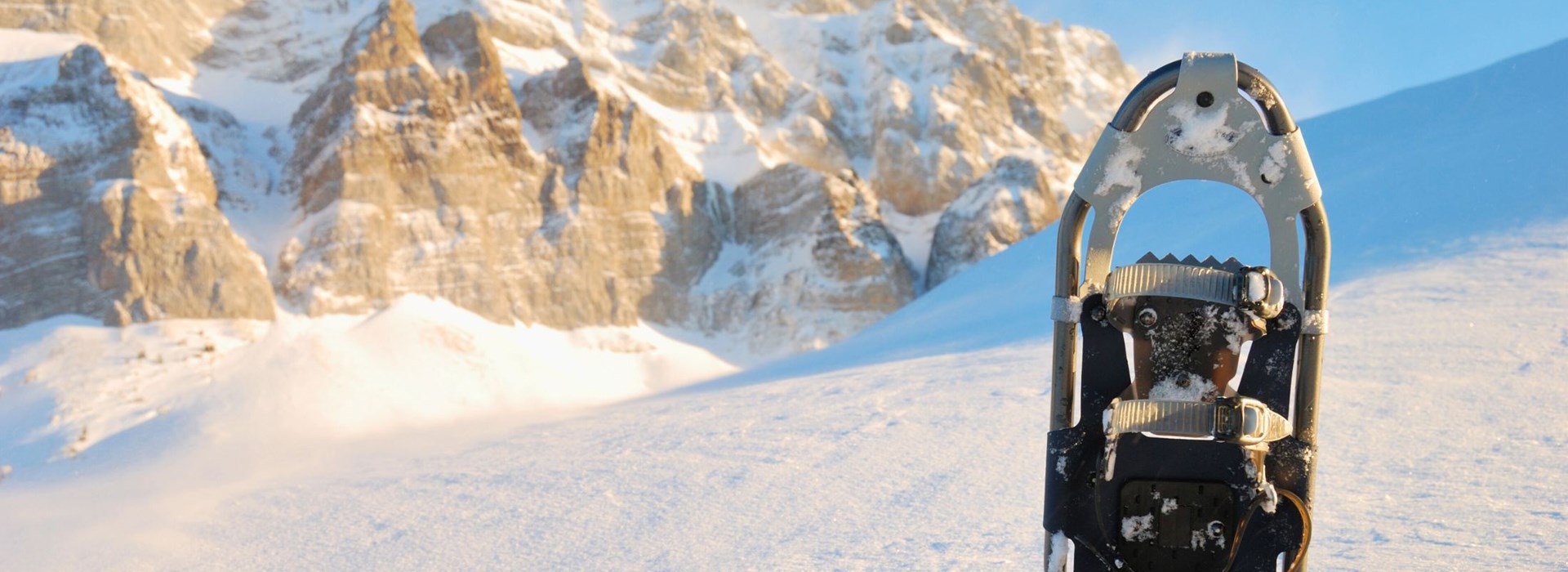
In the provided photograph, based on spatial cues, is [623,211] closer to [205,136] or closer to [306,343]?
[205,136]

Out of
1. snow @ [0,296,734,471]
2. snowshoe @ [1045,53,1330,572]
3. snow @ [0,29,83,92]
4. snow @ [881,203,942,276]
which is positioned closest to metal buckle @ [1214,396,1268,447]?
snowshoe @ [1045,53,1330,572]

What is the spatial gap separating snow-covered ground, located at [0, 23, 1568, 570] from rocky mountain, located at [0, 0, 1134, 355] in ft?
117

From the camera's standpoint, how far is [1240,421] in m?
1.69

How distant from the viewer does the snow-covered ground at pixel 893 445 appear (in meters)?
3.28

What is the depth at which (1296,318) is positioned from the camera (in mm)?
1843

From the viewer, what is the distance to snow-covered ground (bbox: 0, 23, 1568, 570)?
3.28 metres

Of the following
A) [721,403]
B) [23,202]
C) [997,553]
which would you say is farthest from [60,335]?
[997,553]

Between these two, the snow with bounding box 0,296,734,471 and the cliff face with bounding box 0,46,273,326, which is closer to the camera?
the snow with bounding box 0,296,734,471

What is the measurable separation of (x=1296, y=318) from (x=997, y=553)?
140 cm

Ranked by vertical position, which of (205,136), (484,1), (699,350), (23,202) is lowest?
(699,350)

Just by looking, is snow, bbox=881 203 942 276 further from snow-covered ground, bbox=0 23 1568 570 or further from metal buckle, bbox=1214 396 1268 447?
metal buckle, bbox=1214 396 1268 447

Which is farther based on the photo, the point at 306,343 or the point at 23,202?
the point at 23,202

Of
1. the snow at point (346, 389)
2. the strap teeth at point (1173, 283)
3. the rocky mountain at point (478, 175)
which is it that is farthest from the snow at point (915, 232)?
the strap teeth at point (1173, 283)

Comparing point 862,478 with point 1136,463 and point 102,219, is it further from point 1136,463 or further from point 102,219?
point 102,219
